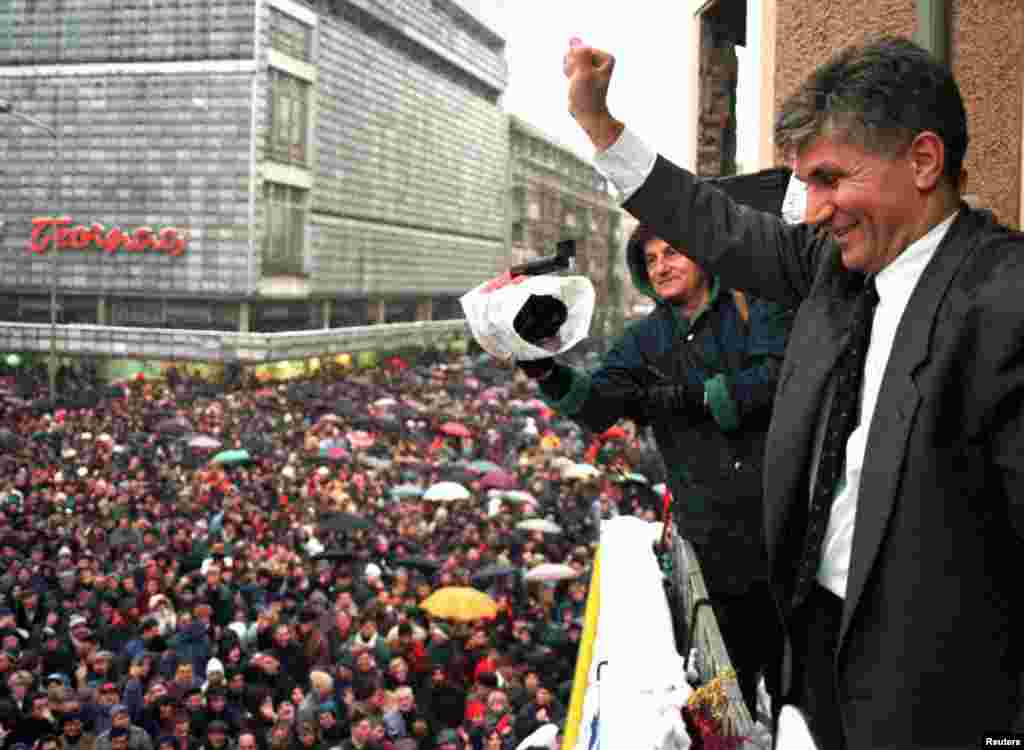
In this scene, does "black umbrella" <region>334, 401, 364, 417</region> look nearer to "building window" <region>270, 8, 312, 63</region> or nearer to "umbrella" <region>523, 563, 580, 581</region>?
"umbrella" <region>523, 563, 580, 581</region>

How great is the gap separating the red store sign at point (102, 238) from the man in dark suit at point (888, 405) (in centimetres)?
4770

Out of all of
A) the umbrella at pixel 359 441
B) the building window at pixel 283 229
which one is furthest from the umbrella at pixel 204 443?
the building window at pixel 283 229

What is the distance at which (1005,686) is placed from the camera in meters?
1.70

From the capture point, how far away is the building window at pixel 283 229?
48.0 metres

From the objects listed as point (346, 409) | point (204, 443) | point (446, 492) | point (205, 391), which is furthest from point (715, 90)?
point (205, 391)

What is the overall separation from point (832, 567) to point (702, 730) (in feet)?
1.71

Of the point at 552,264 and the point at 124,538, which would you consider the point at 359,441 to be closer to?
the point at 124,538

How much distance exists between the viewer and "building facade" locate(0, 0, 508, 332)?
46.7 metres

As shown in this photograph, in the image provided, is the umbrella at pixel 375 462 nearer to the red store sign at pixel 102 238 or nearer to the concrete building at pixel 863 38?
the concrete building at pixel 863 38

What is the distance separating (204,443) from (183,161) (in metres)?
28.9

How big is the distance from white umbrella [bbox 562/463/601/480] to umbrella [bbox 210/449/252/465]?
5.84 m

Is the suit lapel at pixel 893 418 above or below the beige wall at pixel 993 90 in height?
below

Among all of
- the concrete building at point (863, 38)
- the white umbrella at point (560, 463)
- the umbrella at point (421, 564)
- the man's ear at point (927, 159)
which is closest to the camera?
the man's ear at point (927, 159)

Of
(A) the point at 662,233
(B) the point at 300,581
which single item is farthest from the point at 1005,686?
(B) the point at 300,581
